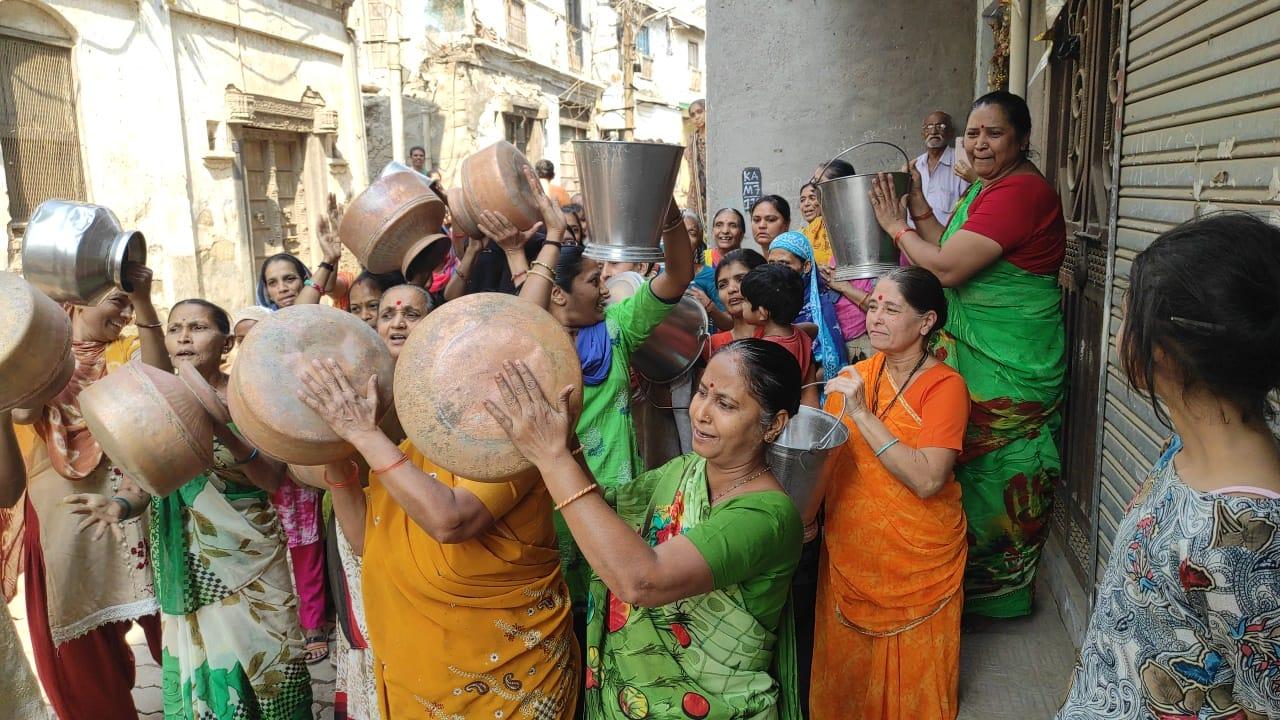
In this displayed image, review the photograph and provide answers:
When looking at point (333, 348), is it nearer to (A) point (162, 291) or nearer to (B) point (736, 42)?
(B) point (736, 42)

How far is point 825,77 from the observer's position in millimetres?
6715

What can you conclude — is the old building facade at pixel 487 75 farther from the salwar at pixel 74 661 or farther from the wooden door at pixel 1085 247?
the salwar at pixel 74 661

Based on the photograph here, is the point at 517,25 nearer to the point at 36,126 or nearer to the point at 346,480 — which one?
the point at 36,126

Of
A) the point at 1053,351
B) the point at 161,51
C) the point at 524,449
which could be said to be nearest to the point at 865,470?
the point at 1053,351

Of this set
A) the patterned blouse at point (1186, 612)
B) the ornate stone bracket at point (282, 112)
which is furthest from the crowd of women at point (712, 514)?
the ornate stone bracket at point (282, 112)

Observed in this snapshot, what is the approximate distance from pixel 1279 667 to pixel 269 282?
460cm

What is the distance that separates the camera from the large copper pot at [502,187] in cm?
305

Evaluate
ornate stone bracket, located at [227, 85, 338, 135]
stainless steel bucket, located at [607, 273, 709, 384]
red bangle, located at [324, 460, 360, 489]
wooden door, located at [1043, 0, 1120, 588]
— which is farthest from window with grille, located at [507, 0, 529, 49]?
red bangle, located at [324, 460, 360, 489]

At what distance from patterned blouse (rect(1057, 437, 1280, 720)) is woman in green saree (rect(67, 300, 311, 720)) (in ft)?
8.20

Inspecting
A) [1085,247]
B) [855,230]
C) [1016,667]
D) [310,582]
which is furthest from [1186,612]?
[310,582]

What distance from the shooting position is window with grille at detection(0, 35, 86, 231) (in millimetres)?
8266

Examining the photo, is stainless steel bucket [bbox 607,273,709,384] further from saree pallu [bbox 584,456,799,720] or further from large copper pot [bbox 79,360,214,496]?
large copper pot [bbox 79,360,214,496]

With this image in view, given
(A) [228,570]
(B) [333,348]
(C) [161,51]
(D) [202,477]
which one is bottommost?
(A) [228,570]

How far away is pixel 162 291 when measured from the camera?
32.1 ft
